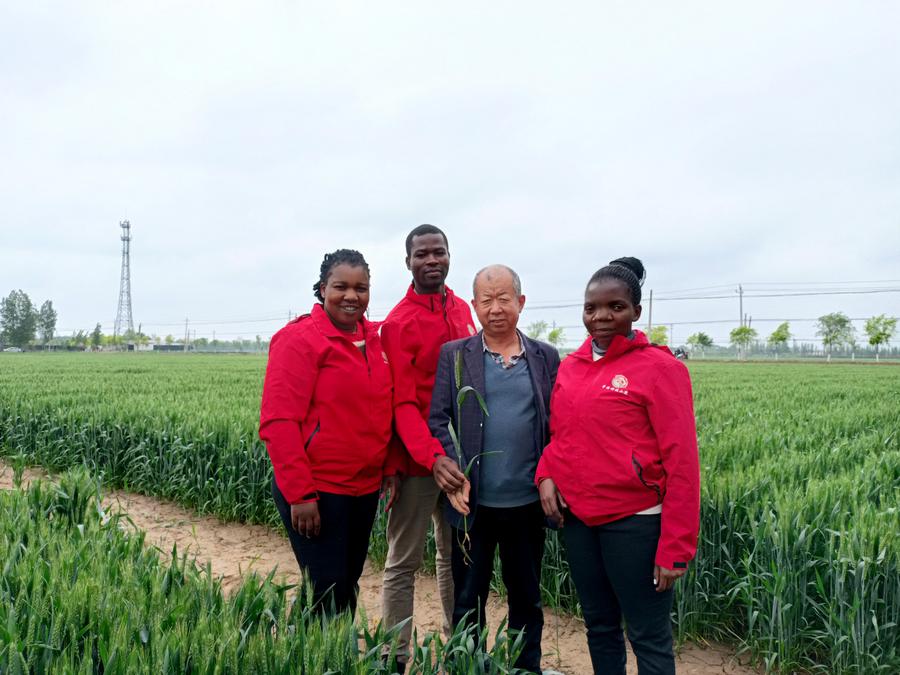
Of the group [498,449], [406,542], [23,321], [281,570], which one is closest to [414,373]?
[498,449]

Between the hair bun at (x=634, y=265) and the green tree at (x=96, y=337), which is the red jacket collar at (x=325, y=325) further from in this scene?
Answer: the green tree at (x=96, y=337)

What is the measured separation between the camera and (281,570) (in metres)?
4.54

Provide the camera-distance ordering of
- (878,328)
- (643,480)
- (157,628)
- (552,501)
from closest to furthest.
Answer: (157,628) < (643,480) < (552,501) < (878,328)

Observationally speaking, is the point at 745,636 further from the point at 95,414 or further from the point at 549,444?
the point at 95,414

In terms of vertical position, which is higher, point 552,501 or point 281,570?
point 552,501

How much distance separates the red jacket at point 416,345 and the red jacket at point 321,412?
121mm

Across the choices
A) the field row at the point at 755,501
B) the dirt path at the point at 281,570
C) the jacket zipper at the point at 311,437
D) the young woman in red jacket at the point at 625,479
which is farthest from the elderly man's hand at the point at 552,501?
the field row at the point at 755,501

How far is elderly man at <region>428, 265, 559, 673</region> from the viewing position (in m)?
2.52

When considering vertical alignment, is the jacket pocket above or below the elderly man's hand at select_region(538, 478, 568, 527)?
above

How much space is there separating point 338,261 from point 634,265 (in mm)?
1323

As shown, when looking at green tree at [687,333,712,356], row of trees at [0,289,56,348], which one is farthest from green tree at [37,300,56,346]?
green tree at [687,333,712,356]

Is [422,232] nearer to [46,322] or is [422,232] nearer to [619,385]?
[619,385]

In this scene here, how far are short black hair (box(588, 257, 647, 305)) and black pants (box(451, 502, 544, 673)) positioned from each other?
104 centimetres

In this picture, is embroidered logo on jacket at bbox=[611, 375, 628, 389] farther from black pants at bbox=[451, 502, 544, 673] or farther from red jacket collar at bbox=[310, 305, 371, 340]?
red jacket collar at bbox=[310, 305, 371, 340]
